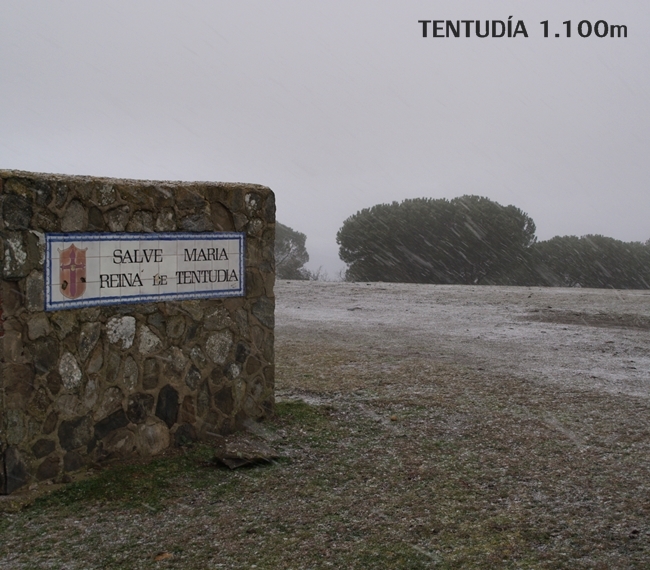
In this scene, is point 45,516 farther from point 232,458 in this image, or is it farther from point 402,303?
point 402,303

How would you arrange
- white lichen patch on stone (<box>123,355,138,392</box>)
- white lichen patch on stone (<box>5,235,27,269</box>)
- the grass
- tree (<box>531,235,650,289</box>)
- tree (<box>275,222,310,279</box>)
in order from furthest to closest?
1. tree (<box>275,222,310,279</box>)
2. tree (<box>531,235,650,289</box>)
3. white lichen patch on stone (<box>123,355,138,392</box>)
4. white lichen patch on stone (<box>5,235,27,269</box>)
5. the grass

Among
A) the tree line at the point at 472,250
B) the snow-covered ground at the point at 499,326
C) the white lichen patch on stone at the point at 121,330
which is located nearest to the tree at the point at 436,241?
the tree line at the point at 472,250

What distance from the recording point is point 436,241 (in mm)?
28125

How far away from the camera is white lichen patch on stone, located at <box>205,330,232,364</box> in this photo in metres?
5.31

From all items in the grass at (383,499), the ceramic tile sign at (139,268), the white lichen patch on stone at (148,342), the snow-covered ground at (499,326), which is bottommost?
the grass at (383,499)

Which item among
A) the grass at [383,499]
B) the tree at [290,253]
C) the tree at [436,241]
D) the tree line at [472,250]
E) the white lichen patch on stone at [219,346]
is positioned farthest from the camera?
the tree at [290,253]

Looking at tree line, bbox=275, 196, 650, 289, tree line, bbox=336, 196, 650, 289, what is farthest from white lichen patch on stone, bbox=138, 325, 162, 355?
tree line, bbox=336, 196, 650, 289

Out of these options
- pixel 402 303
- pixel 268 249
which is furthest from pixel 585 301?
pixel 268 249

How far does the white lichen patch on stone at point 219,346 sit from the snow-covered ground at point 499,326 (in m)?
3.60

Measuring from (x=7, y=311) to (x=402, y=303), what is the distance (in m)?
10.6

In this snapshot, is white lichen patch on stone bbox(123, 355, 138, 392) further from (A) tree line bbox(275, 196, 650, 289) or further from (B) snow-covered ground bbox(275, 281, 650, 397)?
(A) tree line bbox(275, 196, 650, 289)

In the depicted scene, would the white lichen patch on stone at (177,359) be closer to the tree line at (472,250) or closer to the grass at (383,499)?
the grass at (383,499)

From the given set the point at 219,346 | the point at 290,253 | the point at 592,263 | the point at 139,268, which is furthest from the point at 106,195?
the point at 290,253

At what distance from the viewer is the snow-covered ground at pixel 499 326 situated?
8281 millimetres
